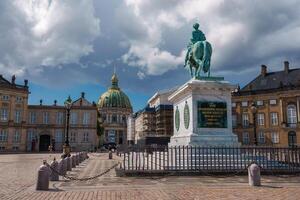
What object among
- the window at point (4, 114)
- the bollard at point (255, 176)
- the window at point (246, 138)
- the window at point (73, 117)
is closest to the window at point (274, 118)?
the window at point (246, 138)

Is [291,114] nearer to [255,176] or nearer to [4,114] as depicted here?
[4,114]

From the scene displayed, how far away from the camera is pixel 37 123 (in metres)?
72.6

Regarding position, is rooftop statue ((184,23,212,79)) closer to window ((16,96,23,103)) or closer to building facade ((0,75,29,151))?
building facade ((0,75,29,151))

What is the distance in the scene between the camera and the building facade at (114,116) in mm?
156038

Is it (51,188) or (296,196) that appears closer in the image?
(296,196)

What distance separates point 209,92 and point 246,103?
53.2 metres

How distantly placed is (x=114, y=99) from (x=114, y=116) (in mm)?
8626

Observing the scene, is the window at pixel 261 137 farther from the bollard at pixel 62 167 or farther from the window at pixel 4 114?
the bollard at pixel 62 167

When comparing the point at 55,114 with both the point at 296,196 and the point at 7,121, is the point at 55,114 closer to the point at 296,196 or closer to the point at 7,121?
the point at 7,121

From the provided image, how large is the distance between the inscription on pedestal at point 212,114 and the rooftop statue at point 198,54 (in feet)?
6.92

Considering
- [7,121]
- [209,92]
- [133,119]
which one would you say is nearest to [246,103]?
[7,121]

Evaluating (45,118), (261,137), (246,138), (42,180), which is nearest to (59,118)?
(45,118)

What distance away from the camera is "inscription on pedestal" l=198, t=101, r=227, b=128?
64.5 feet

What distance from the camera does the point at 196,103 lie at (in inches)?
781
